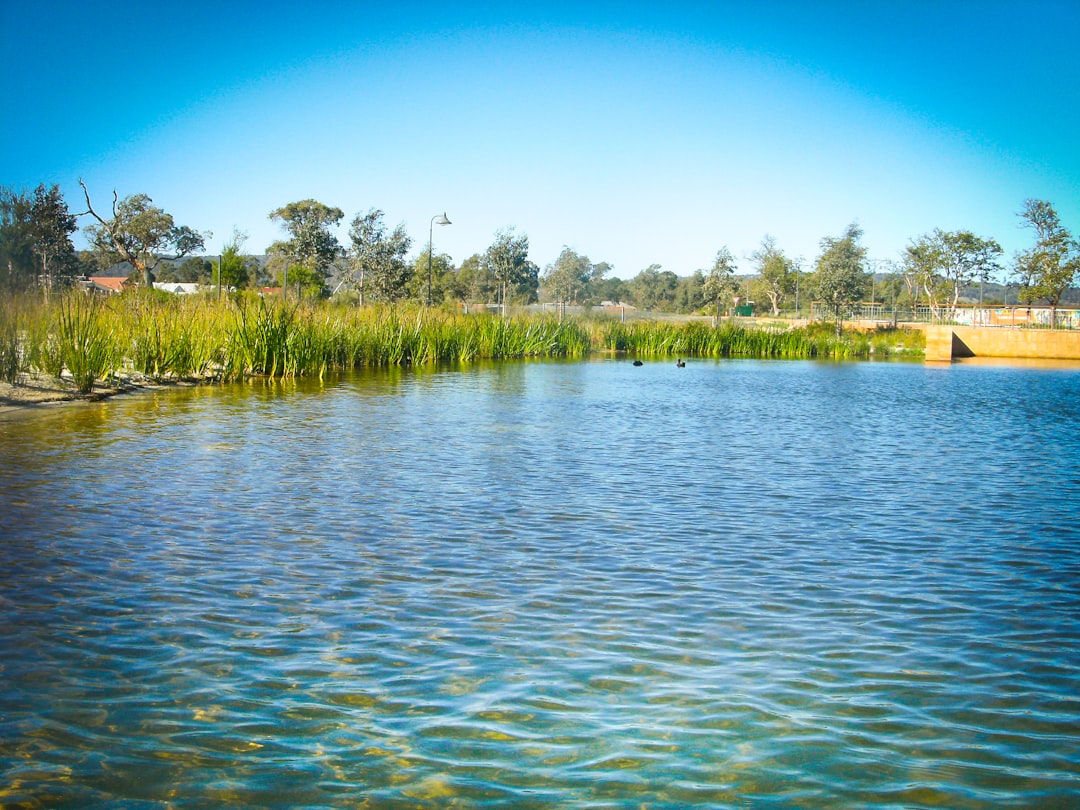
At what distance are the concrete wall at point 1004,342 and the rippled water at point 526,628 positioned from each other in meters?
41.0

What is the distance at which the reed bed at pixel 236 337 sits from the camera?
627 inches

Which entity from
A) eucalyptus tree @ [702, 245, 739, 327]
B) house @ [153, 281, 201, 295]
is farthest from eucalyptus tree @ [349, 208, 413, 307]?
eucalyptus tree @ [702, 245, 739, 327]

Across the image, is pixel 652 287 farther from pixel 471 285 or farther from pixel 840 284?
pixel 840 284

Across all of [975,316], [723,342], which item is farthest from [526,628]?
[975,316]

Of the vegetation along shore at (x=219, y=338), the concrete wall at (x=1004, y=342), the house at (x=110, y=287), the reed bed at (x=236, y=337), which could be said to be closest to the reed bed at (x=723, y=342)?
the concrete wall at (x=1004, y=342)

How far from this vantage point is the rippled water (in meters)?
3.67

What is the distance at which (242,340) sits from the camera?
20.9 metres

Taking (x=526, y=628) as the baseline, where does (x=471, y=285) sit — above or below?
above

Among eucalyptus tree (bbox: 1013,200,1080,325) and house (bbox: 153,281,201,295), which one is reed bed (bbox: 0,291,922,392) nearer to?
house (bbox: 153,281,201,295)

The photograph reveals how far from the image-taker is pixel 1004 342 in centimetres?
5091

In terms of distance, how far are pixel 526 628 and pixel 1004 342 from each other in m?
52.5

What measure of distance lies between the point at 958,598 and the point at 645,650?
247cm

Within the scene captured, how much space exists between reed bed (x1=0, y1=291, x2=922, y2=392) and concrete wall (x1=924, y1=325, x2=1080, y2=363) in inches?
850

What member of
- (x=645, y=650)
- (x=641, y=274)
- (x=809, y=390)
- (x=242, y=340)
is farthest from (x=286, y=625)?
(x=641, y=274)
